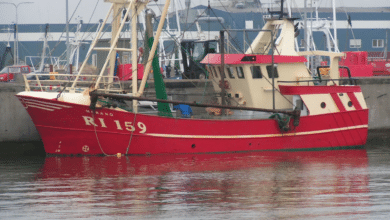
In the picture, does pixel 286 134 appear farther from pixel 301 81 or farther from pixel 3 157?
pixel 3 157

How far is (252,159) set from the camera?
1691 cm

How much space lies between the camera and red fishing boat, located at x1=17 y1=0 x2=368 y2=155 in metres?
16.8

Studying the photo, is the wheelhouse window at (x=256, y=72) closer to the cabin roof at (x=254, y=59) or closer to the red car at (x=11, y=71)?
the cabin roof at (x=254, y=59)

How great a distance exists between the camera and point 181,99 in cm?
2111

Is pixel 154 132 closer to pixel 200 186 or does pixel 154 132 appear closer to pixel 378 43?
pixel 200 186

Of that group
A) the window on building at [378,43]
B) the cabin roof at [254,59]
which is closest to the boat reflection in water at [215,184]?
the cabin roof at [254,59]

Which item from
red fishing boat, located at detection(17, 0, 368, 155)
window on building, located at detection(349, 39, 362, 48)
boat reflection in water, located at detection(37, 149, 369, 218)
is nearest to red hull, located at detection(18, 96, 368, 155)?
red fishing boat, located at detection(17, 0, 368, 155)

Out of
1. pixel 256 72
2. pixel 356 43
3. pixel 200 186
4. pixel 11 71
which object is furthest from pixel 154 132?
pixel 356 43

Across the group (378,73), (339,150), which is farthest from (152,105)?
(378,73)

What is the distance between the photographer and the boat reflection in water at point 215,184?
995cm

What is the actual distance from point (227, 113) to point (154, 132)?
2.90 m

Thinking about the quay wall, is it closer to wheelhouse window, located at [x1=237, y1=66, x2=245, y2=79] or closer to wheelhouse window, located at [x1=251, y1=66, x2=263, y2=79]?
wheelhouse window, located at [x1=237, y1=66, x2=245, y2=79]

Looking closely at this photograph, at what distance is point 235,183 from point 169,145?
5.07 m

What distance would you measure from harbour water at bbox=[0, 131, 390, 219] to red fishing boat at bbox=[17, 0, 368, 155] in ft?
1.62
